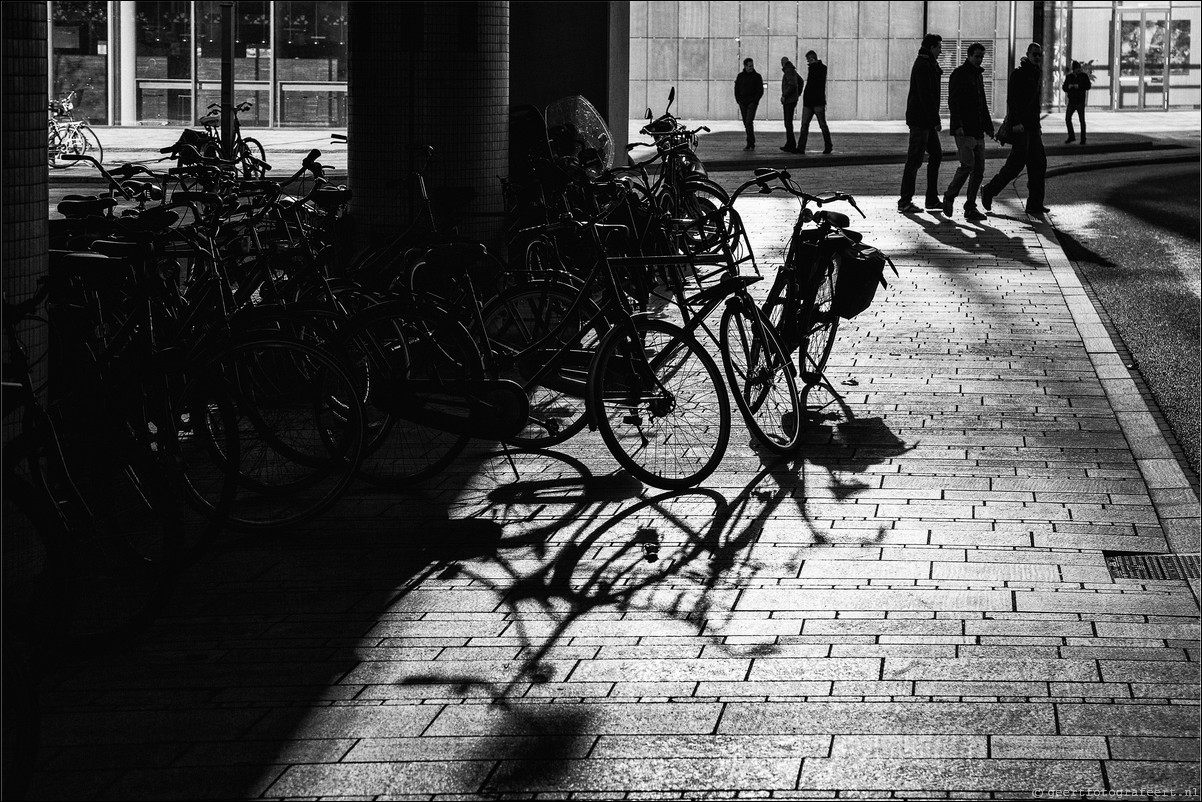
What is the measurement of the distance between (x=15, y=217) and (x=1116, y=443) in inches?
191

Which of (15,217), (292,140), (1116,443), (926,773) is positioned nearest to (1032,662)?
(926,773)

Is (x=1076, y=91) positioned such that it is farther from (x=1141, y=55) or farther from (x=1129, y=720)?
(x=1129, y=720)

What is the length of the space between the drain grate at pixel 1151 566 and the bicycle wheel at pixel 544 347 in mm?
2316

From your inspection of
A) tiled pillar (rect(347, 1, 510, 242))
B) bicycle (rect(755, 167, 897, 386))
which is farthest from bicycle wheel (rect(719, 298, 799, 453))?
tiled pillar (rect(347, 1, 510, 242))

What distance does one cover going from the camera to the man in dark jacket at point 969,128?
15.6 metres

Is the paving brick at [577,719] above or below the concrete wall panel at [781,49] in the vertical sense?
below

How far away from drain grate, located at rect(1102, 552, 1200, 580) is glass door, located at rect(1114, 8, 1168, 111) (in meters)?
36.2

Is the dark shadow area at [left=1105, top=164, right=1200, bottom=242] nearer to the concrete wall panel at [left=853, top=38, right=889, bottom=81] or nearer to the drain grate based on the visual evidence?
the drain grate

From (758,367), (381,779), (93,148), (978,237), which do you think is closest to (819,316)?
(758,367)

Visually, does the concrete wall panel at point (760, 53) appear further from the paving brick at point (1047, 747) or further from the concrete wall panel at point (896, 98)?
the paving brick at point (1047, 747)

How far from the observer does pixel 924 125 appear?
16094mm

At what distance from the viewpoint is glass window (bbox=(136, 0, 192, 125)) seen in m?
33.1

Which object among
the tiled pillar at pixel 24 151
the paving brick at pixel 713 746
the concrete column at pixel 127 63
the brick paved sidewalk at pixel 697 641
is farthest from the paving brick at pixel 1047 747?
the concrete column at pixel 127 63

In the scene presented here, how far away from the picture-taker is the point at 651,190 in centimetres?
1158
